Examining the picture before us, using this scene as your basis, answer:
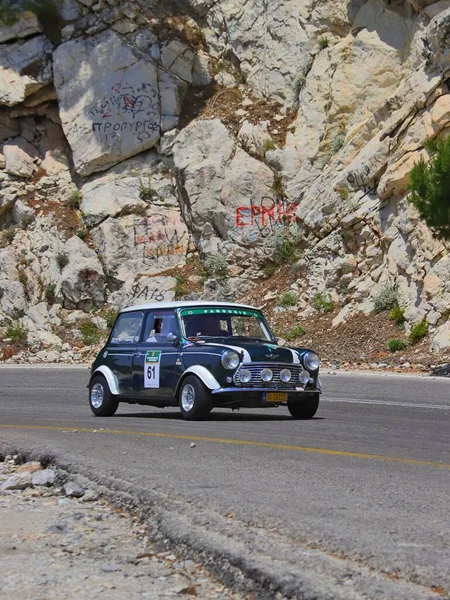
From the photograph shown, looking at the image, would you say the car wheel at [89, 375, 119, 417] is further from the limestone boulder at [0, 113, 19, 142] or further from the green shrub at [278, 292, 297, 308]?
the limestone boulder at [0, 113, 19, 142]

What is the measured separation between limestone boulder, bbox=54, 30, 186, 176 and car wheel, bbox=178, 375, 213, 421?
82.7 ft

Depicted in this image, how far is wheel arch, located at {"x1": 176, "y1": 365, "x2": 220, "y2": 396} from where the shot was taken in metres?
11.4

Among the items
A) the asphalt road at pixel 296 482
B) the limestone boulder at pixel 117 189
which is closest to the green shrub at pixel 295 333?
the limestone boulder at pixel 117 189

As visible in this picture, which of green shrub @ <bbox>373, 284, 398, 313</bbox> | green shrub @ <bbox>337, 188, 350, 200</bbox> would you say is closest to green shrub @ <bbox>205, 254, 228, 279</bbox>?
green shrub @ <bbox>337, 188, 350, 200</bbox>

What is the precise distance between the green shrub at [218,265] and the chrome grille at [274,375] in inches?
755

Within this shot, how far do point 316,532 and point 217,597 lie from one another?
40.5 inches

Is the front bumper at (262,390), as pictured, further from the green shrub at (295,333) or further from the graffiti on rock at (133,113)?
the graffiti on rock at (133,113)

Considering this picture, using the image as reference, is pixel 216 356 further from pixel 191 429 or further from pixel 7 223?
pixel 7 223

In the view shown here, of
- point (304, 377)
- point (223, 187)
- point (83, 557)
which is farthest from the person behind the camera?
point (223, 187)

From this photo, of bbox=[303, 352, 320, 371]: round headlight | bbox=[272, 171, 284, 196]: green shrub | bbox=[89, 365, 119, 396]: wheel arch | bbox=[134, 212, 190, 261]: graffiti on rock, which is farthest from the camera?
bbox=[134, 212, 190, 261]: graffiti on rock

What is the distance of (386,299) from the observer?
2508cm

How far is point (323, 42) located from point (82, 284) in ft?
41.8

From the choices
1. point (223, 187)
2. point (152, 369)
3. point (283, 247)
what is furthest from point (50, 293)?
point (152, 369)

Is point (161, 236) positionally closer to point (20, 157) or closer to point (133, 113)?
point (133, 113)
